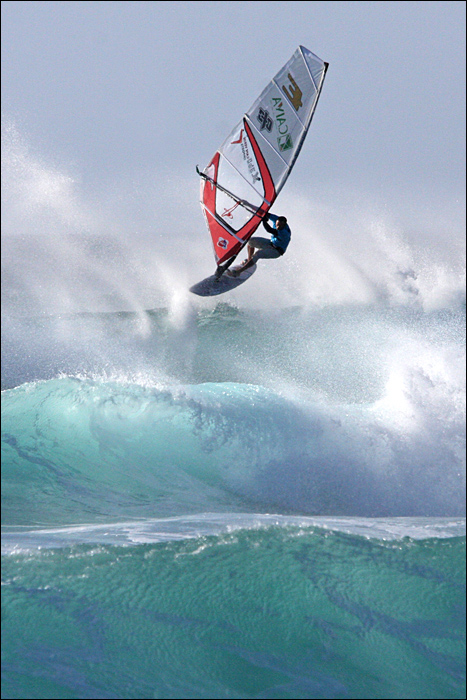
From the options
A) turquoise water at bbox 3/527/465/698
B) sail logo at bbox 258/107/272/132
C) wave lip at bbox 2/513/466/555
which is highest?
sail logo at bbox 258/107/272/132

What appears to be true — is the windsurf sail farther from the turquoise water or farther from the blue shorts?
the turquoise water

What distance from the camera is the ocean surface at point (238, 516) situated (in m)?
4.53

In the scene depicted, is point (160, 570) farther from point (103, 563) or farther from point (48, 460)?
point (48, 460)

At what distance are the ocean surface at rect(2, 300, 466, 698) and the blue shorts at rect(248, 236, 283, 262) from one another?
2.29 metres

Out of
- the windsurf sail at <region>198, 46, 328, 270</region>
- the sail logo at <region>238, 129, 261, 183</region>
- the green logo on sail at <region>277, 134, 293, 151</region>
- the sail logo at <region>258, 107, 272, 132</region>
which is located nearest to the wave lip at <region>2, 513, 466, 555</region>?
the windsurf sail at <region>198, 46, 328, 270</region>

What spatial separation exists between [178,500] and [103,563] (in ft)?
5.96

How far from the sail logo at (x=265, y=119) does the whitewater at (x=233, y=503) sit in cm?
375

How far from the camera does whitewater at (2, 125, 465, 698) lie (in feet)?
14.9

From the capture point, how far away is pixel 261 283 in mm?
14852

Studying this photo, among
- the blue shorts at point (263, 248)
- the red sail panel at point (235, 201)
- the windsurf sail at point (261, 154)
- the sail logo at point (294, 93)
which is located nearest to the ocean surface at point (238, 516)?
the blue shorts at point (263, 248)

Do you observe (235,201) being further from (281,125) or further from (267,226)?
(281,125)

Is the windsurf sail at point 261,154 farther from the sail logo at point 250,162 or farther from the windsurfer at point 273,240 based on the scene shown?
the windsurfer at point 273,240

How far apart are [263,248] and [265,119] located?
1.85 meters

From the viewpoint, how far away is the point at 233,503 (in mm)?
6836
